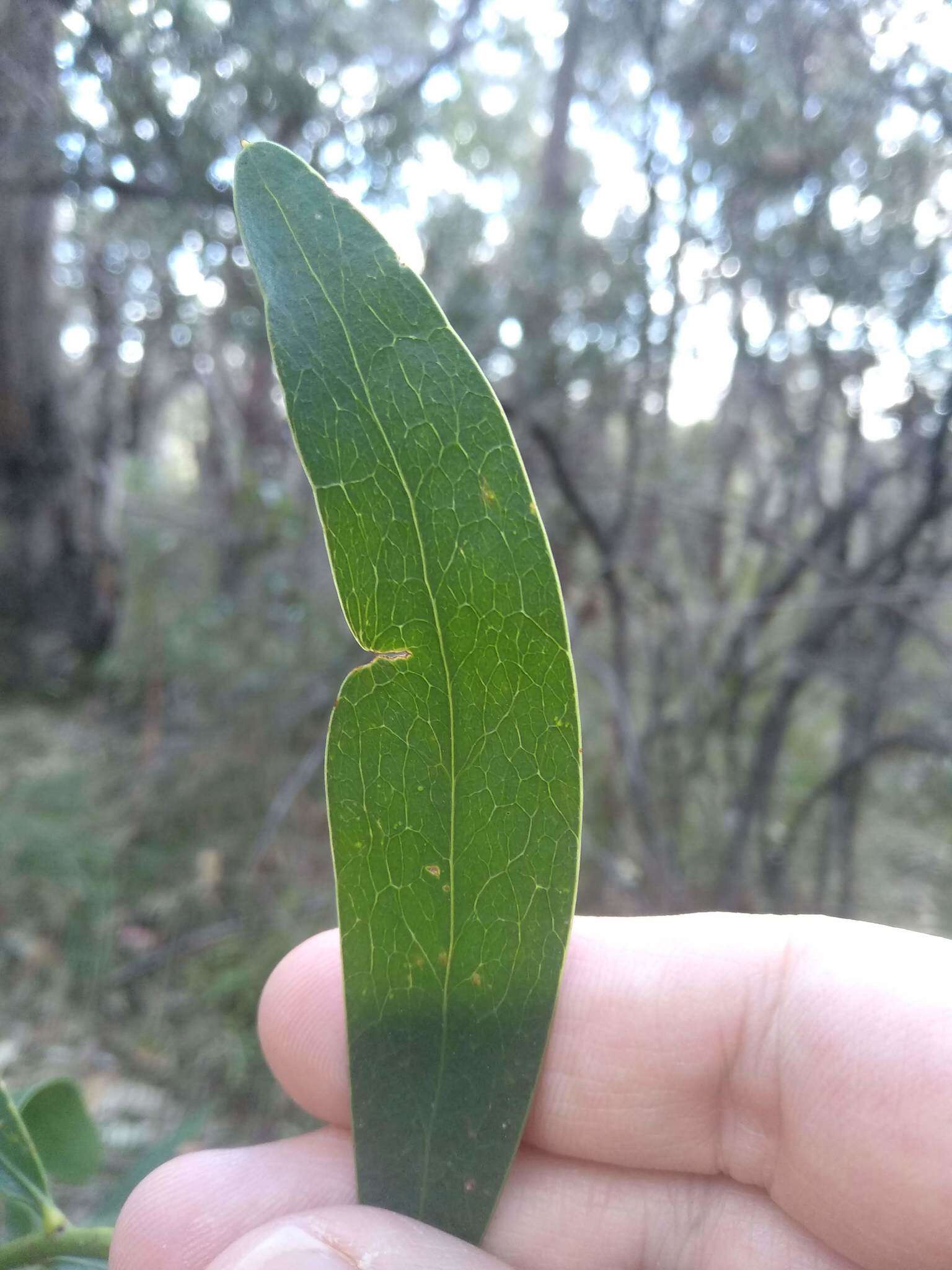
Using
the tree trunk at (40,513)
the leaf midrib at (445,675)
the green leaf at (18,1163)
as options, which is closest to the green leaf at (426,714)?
the leaf midrib at (445,675)

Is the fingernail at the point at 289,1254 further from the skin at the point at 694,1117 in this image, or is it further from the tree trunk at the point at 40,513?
the tree trunk at the point at 40,513

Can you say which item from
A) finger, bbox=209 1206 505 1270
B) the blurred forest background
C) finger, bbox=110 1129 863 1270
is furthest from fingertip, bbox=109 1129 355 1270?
the blurred forest background

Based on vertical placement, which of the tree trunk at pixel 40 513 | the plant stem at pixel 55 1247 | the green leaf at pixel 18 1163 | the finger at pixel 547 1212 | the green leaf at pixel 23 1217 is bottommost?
the finger at pixel 547 1212

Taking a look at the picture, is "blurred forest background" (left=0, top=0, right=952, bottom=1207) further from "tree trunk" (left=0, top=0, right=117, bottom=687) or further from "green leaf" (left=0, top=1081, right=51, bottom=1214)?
"green leaf" (left=0, top=1081, right=51, bottom=1214)

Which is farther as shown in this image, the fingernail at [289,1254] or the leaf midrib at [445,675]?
the fingernail at [289,1254]

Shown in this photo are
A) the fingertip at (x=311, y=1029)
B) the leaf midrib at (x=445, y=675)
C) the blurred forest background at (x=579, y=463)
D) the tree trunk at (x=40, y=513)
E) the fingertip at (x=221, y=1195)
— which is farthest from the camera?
the tree trunk at (x=40, y=513)

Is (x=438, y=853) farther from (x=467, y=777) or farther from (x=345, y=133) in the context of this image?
(x=345, y=133)

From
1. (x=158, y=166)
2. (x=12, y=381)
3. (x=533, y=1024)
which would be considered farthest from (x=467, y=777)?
(x=12, y=381)
